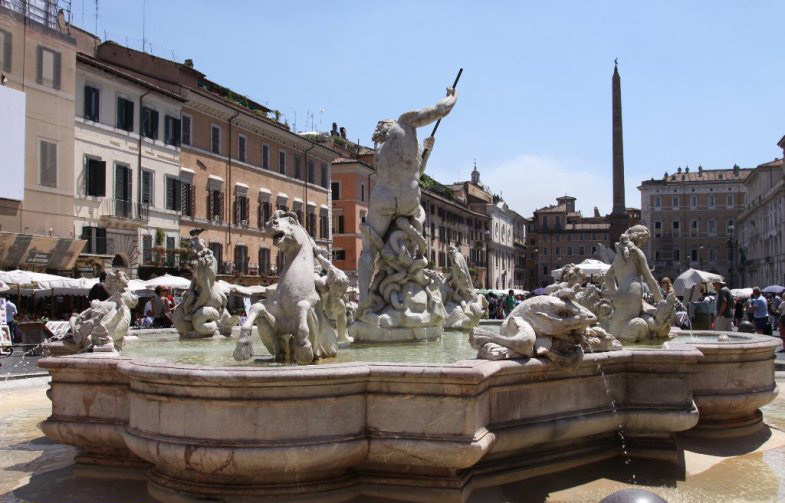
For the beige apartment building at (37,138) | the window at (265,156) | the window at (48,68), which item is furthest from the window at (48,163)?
the window at (265,156)

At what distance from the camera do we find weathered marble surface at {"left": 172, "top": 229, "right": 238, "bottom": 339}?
930 cm

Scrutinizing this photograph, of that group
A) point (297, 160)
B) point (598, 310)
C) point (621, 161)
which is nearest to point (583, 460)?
point (598, 310)

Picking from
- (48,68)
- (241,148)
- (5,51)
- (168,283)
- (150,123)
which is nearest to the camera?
(168,283)

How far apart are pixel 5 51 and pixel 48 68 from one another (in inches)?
72.6

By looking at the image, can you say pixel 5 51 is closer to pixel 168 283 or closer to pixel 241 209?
pixel 168 283

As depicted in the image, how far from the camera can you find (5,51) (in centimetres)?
2517

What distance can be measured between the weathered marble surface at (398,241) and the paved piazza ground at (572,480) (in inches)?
122

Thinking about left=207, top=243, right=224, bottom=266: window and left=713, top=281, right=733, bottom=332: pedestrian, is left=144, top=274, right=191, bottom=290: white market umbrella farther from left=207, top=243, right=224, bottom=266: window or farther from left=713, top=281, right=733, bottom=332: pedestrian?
left=207, top=243, right=224, bottom=266: window

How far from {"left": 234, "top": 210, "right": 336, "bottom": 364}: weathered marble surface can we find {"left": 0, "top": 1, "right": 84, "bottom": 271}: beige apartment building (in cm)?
2123

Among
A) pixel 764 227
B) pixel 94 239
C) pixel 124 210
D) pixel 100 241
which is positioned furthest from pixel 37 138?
pixel 764 227

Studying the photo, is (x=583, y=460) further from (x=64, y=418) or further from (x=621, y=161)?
(x=621, y=161)

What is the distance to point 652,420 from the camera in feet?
19.2

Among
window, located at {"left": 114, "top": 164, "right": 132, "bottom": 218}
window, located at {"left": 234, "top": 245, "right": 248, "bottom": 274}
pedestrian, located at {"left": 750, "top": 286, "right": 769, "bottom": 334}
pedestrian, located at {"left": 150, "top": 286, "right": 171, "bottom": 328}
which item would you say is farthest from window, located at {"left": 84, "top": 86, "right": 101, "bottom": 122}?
pedestrian, located at {"left": 750, "top": 286, "right": 769, "bottom": 334}

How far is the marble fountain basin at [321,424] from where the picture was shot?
4531 mm
